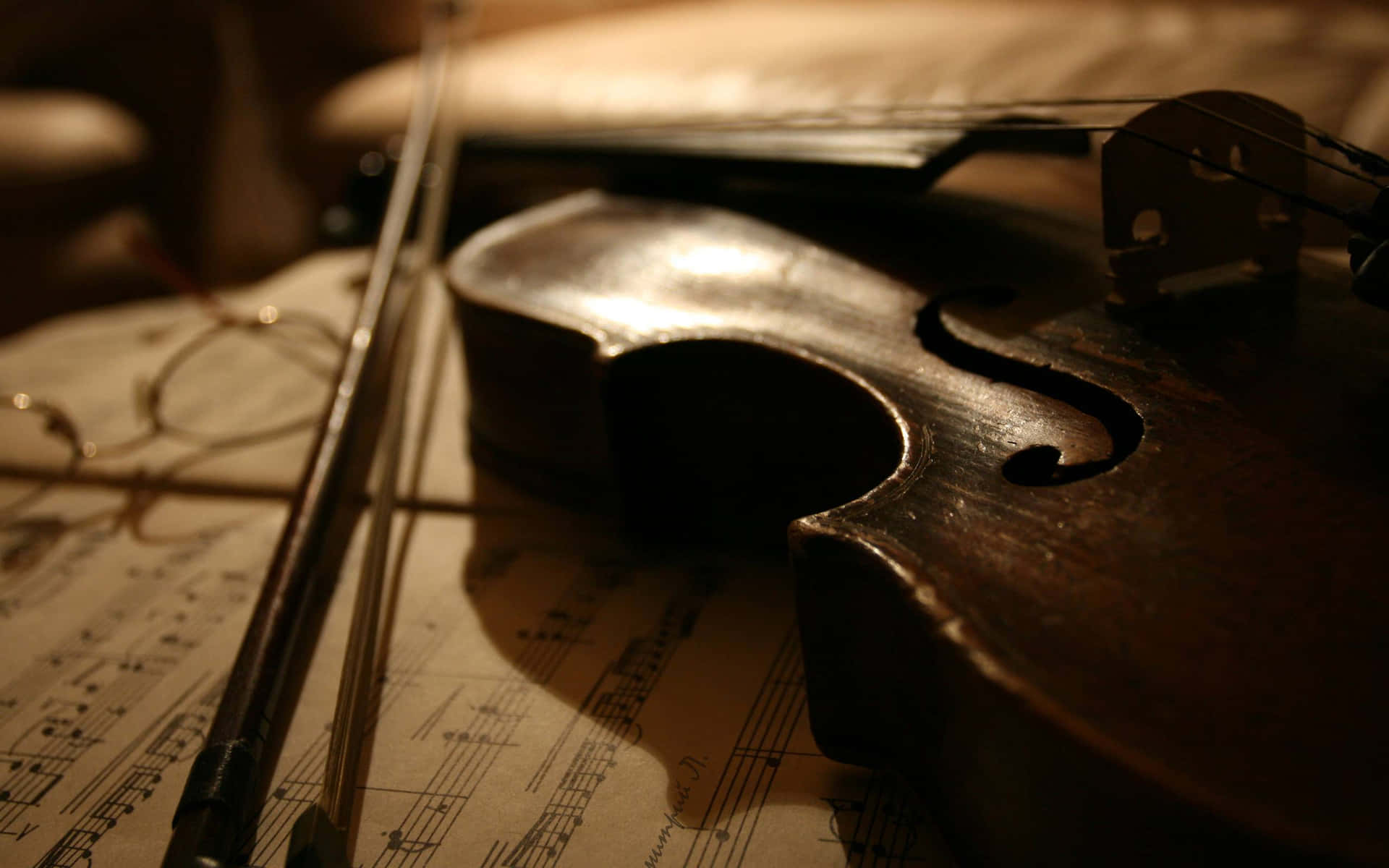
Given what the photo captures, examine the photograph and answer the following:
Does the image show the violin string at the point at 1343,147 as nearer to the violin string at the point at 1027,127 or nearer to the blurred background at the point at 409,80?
the violin string at the point at 1027,127

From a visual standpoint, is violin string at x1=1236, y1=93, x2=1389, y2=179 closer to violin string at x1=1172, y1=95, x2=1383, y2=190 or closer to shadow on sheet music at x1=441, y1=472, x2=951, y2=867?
violin string at x1=1172, y1=95, x2=1383, y2=190

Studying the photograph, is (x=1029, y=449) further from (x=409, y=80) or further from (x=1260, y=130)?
(x=409, y=80)

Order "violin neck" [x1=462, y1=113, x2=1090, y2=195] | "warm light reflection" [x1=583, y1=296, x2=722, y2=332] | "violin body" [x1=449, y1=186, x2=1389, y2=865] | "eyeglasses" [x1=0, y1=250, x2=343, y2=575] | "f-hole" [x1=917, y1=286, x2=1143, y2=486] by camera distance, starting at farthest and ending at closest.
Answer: "eyeglasses" [x1=0, y1=250, x2=343, y2=575], "violin neck" [x1=462, y1=113, x2=1090, y2=195], "warm light reflection" [x1=583, y1=296, x2=722, y2=332], "f-hole" [x1=917, y1=286, x2=1143, y2=486], "violin body" [x1=449, y1=186, x2=1389, y2=865]

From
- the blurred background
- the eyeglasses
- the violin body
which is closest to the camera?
the violin body

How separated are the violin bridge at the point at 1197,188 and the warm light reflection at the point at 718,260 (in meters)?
0.31

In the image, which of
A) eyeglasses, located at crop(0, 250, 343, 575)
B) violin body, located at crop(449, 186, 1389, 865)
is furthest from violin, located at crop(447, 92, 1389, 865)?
eyeglasses, located at crop(0, 250, 343, 575)

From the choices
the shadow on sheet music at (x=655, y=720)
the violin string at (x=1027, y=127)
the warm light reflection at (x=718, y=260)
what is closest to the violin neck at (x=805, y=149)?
the violin string at (x=1027, y=127)

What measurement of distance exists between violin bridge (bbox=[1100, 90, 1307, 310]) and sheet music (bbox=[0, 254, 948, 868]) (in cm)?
38

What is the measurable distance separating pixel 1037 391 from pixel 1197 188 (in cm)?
24

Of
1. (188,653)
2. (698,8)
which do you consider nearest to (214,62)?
(698,8)

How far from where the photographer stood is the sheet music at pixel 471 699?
24.6 inches

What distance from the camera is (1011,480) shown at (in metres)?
0.57

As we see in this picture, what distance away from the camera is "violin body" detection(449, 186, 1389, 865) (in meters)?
0.41

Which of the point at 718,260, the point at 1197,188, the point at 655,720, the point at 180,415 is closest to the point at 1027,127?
the point at 1197,188
